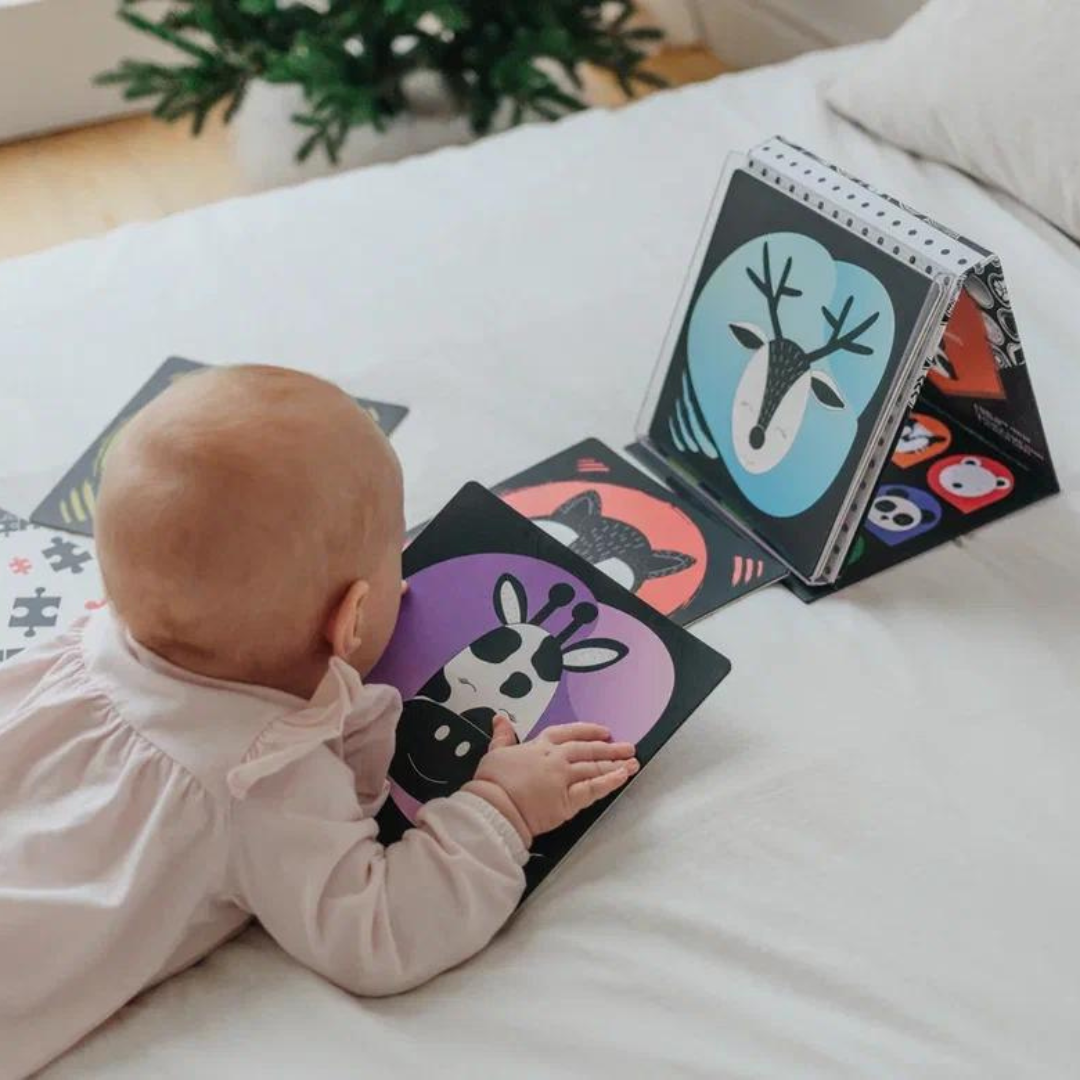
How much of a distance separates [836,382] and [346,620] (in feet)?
1.52

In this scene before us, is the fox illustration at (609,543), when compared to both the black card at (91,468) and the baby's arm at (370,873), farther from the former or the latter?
the baby's arm at (370,873)

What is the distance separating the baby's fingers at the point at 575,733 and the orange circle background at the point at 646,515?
190mm

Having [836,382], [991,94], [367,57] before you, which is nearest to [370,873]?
[836,382]

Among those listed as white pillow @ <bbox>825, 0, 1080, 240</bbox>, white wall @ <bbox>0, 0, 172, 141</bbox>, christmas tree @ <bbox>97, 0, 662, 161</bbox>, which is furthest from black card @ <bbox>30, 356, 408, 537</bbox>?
white wall @ <bbox>0, 0, 172, 141</bbox>

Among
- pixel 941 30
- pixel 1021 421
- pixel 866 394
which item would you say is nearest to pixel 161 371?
pixel 866 394

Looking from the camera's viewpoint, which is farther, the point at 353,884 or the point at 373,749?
the point at 373,749

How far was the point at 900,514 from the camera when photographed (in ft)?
3.78

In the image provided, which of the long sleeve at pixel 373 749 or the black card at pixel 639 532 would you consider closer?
the long sleeve at pixel 373 749

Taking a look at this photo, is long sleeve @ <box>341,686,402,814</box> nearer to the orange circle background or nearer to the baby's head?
the baby's head

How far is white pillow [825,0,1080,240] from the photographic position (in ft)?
4.43

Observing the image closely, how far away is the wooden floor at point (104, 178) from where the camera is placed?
237 cm

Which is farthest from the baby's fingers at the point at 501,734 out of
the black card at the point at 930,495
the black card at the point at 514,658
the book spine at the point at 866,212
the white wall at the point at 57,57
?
the white wall at the point at 57,57

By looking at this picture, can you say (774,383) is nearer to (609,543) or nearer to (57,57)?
(609,543)

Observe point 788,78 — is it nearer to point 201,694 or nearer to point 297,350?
point 297,350
